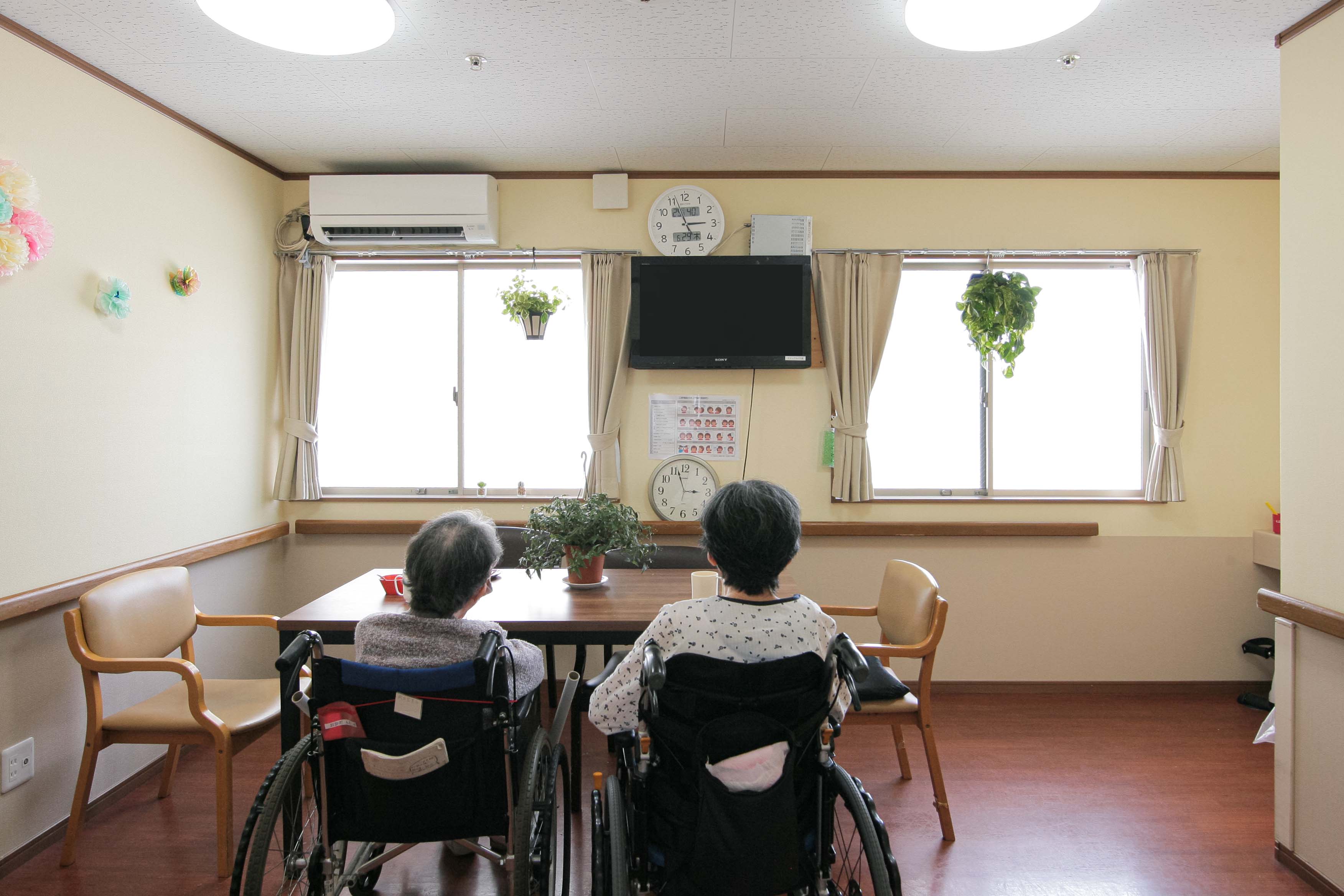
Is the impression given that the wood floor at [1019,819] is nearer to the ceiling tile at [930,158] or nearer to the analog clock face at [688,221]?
the analog clock face at [688,221]

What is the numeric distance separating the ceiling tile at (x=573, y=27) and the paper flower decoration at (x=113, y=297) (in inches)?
56.9

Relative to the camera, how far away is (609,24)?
2.58 m

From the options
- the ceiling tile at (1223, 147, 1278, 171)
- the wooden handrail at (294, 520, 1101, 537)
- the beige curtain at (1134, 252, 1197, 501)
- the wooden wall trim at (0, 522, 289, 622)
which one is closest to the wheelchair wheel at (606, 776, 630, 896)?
the wooden wall trim at (0, 522, 289, 622)

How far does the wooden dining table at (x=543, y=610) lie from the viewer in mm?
→ 2377

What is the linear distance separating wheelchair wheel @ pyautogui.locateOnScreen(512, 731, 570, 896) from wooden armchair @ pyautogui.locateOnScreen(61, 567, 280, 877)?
40.1 inches

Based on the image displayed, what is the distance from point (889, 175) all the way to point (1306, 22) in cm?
179

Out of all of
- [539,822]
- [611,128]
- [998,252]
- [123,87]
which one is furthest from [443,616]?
[998,252]

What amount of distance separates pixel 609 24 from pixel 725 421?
199cm

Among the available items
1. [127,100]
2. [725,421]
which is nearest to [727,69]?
[725,421]

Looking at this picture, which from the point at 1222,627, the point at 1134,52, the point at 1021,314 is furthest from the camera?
the point at 1222,627

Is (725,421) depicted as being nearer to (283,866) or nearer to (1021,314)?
(1021,314)

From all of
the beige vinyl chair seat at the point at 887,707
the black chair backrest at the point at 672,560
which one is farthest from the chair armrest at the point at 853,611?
the black chair backrest at the point at 672,560

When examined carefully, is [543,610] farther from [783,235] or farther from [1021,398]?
[1021,398]

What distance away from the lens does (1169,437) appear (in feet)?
13.0
